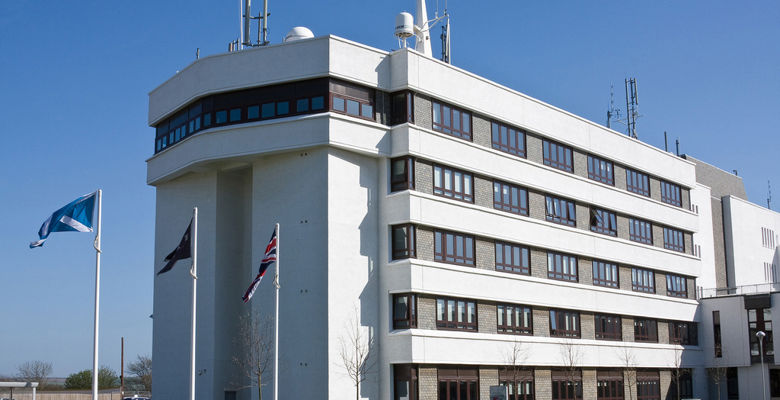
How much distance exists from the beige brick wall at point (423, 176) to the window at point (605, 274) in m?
17.0

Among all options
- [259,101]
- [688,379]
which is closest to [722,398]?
[688,379]

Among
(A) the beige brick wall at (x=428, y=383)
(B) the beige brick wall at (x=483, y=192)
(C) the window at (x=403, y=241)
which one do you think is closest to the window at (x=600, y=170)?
(B) the beige brick wall at (x=483, y=192)

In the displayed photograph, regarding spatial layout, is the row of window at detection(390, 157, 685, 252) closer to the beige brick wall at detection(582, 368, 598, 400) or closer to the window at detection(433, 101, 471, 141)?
the window at detection(433, 101, 471, 141)

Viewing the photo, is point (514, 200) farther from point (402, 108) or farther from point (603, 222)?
point (603, 222)

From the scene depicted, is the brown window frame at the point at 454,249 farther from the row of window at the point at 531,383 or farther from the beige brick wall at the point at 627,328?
the beige brick wall at the point at 627,328

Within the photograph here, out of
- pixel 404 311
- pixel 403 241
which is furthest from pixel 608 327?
pixel 403 241

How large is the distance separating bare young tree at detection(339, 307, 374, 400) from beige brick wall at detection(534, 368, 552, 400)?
1198cm

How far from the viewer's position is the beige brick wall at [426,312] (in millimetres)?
43531

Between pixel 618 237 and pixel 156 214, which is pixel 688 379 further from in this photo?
pixel 156 214

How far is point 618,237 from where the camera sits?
5997 centimetres

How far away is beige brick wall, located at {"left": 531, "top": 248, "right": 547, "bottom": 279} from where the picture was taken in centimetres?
5159

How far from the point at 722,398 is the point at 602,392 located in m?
14.2

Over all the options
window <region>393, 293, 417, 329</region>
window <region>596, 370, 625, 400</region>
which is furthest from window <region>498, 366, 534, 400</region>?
window <region>596, 370, 625, 400</region>

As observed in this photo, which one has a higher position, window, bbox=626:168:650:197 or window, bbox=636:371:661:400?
window, bbox=626:168:650:197
